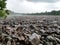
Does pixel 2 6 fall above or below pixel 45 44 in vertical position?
above

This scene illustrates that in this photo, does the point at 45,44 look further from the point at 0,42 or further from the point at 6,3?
the point at 6,3

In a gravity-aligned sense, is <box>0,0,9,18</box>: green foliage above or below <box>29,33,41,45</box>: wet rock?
above

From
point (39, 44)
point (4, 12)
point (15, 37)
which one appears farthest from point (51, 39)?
point (4, 12)

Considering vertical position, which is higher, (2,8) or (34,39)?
(2,8)

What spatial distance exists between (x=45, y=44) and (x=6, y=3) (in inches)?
302

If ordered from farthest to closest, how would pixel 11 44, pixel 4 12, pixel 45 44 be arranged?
pixel 4 12, pixel 45 44, pixel 11 44

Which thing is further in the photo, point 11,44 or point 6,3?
point 6,3

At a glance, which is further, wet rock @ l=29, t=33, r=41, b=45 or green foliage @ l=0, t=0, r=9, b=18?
green foliage @ l=0, t=0, r=9, b=18

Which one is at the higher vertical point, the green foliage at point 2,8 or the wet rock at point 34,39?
the green foliage at point 2,8

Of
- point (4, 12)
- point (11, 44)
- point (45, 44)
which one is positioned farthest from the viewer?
point (4, 12)

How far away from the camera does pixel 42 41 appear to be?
11086mm

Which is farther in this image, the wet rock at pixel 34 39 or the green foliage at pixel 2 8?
the green foliage at pixel 2 8

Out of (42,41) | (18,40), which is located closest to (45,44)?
(42,41)

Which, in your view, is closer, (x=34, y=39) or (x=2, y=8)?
(x=34, y=39)
